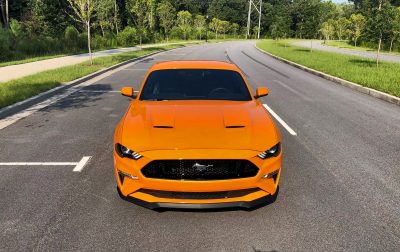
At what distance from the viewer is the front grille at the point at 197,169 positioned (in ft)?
11.2

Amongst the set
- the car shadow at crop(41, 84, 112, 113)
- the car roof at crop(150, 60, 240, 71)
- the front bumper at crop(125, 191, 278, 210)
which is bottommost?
the car shadow at crop(41, 84, 112, 113)

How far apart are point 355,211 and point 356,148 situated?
2494 mm

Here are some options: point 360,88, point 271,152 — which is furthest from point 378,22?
point 271,152

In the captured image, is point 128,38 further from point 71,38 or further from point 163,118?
point 163,118

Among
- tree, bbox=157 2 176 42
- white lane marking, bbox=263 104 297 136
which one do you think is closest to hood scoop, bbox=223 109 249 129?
white lane marking, bbox=263 104 297 136

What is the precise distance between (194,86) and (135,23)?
57.7 metres

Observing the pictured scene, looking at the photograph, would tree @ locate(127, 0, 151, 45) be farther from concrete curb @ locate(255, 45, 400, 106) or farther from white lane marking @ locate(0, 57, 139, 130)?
white lane marking @ locate(0, 57, 139, 130)

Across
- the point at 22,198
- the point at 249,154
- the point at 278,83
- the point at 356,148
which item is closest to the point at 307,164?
the point at 356,148

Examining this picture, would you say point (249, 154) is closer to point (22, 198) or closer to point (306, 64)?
point (22, 198)

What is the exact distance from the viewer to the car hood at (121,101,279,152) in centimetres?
356

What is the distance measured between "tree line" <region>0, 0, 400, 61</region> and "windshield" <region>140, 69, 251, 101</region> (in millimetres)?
13902

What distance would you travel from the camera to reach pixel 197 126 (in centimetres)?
388

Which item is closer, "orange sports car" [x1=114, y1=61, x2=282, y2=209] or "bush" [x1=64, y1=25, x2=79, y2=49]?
"orange sports car" [x1=114, y1=61, x2=282, y2=209]

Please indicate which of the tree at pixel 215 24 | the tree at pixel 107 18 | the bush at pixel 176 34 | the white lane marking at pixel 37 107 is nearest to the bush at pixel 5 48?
the white lane marking at pixel 37 107
